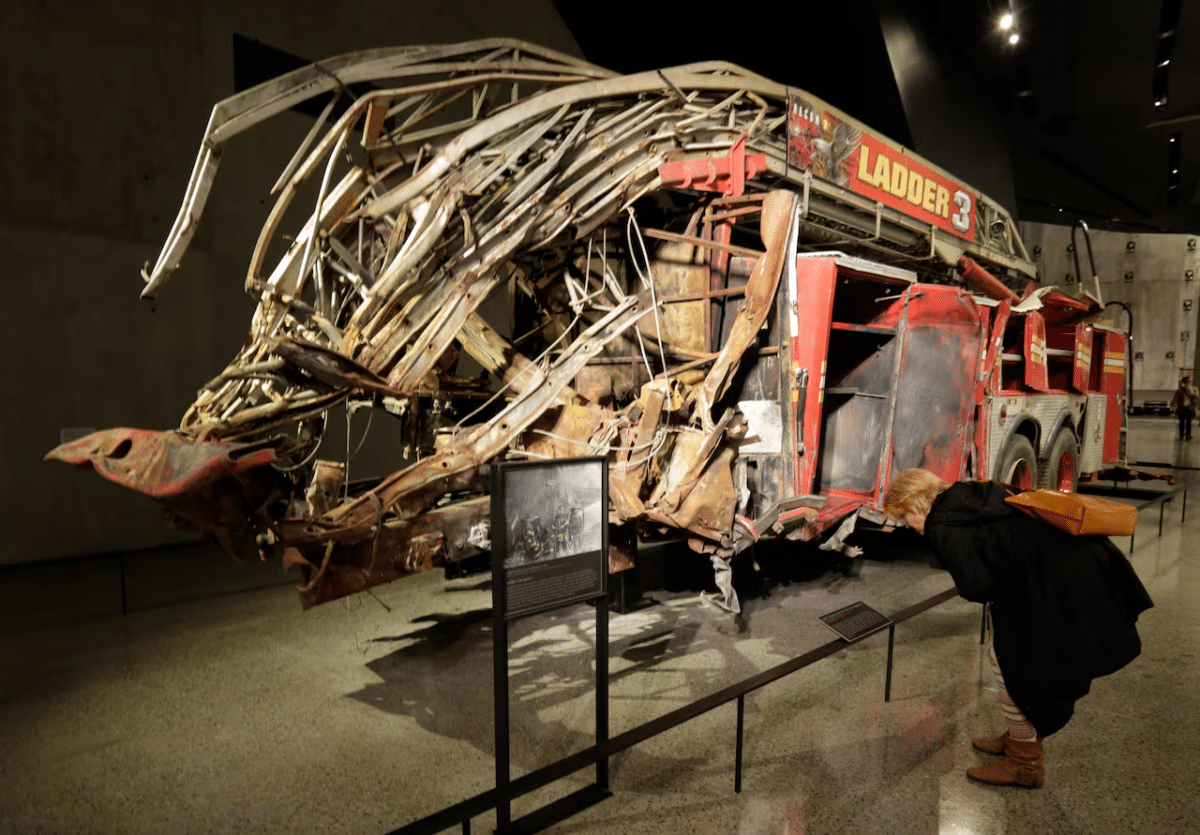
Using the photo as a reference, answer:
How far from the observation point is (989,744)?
3357 millimetres

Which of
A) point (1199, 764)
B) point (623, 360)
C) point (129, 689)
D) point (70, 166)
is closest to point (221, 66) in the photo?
point (70, 166)

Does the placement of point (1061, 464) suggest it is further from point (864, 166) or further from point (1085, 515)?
point (1085, 515)

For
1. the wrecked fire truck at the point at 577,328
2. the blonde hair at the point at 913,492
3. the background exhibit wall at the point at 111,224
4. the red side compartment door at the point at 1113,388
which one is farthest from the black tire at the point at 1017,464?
the background exhibit wall at the point at 111,224

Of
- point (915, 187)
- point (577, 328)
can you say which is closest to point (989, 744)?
point (577, 328)

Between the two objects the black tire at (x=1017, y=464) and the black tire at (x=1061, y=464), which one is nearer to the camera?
the black tire at (x=1017, y=464)

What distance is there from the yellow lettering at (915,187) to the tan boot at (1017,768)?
4.62m

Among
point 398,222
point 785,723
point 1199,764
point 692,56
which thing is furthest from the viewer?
point 692,56

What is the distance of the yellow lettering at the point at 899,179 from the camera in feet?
19.8

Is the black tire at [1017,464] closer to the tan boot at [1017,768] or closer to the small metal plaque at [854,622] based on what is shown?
the small metal plaque at [854,622]

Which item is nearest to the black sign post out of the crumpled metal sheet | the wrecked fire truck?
the wrecked fire truck

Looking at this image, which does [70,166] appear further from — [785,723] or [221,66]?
[785,723]

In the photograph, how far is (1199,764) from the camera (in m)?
3.33

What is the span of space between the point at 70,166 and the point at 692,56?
747 centimetres

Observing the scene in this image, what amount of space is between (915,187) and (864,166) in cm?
105
